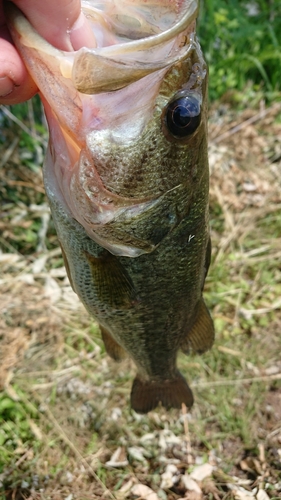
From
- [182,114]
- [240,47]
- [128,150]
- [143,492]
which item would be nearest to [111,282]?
[128,150]

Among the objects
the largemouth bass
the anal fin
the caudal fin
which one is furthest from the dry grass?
the largemouth bass

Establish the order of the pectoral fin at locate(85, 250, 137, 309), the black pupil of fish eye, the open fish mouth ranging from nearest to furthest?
1. the open fish mouth
2. the black pupil of fish eye
3. the pectoral fin at locate(85, 250, 137, 309)

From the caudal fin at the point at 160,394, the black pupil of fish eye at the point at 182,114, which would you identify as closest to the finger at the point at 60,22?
the black pupil of fish eye at the point at 182,114

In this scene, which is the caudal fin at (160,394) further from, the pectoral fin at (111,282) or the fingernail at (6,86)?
the fingernail at (6,86)

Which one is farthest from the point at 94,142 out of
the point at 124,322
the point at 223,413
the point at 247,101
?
the point at 247,101

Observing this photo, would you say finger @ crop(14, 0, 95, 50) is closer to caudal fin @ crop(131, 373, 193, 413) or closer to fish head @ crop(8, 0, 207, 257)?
fish head @ crop(8, 0, 207, 257)

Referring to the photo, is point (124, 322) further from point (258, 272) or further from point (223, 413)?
point (258, 272)

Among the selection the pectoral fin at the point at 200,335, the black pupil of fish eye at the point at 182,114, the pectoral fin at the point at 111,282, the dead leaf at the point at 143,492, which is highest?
the black pupil of fish eye at the point at 182,114
